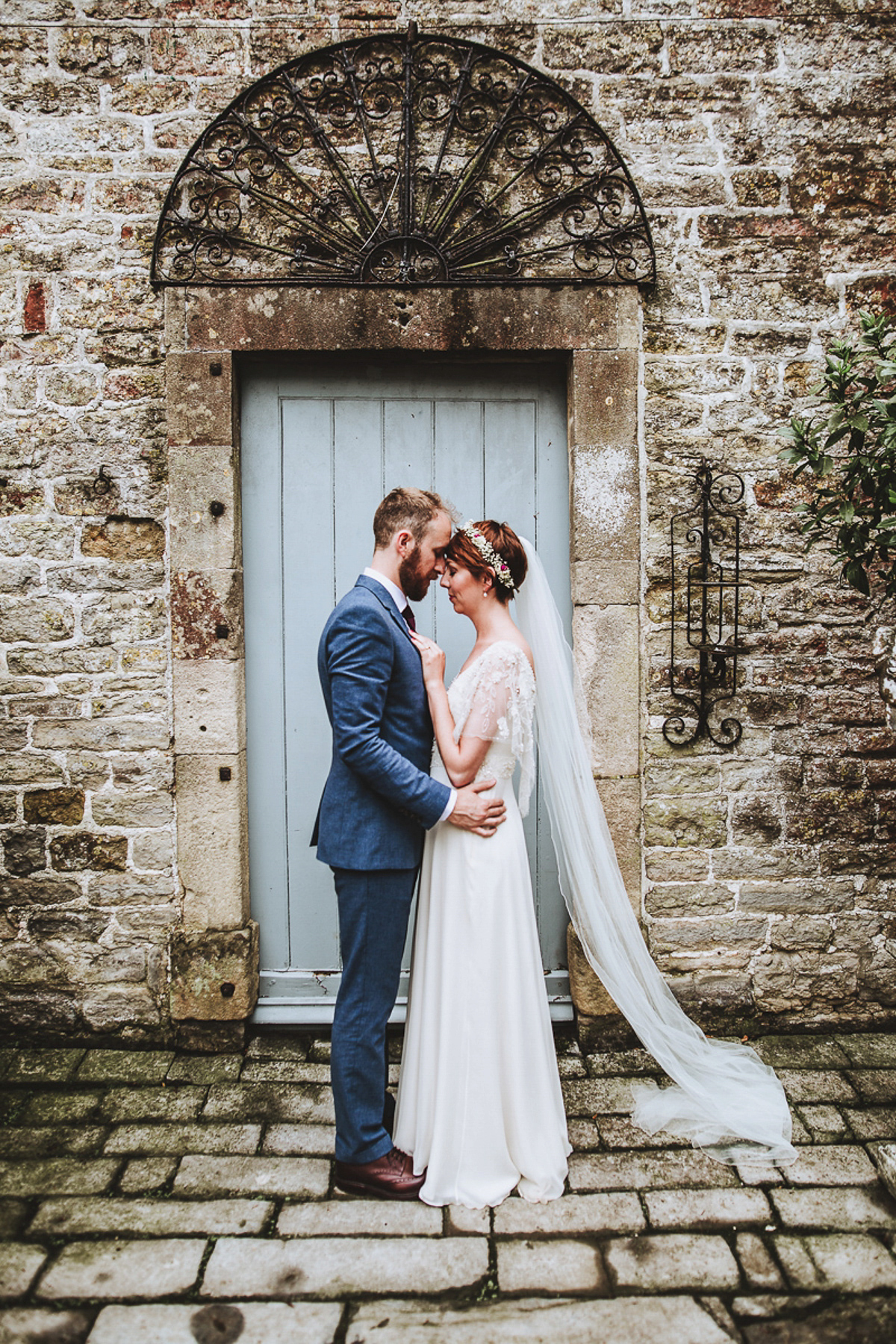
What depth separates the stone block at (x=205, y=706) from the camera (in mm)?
3518

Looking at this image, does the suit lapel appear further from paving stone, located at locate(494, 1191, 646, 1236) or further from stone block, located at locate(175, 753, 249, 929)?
A: paving stone, located at locate(494, 1191, 646, 1236)

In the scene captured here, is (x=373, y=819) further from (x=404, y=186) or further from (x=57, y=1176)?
(x=404, y=186)

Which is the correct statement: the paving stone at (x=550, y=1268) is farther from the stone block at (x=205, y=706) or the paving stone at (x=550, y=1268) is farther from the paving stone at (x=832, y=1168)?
the stone block at (x=205, y=706)

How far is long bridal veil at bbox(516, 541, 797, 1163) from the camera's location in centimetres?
297

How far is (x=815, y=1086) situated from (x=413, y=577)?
242 cm

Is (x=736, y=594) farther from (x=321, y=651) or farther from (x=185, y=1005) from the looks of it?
(x=185, y=1005)

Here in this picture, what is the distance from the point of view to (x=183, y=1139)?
3.03 m

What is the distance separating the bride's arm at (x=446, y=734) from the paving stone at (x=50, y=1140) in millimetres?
1788

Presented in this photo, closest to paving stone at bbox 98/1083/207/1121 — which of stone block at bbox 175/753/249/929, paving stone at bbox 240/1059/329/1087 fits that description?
paving stone at bbox 240/1059/329/1087

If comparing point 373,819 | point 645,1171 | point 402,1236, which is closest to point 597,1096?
point 645,1171

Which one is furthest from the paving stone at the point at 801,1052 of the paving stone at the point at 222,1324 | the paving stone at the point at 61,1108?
the paving stone at the point at 61,1108

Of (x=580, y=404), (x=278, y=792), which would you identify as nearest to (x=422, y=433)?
(x=580, y=404)

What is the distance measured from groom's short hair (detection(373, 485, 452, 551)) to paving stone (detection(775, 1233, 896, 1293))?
236cm

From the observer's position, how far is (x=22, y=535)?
352 centimetres
